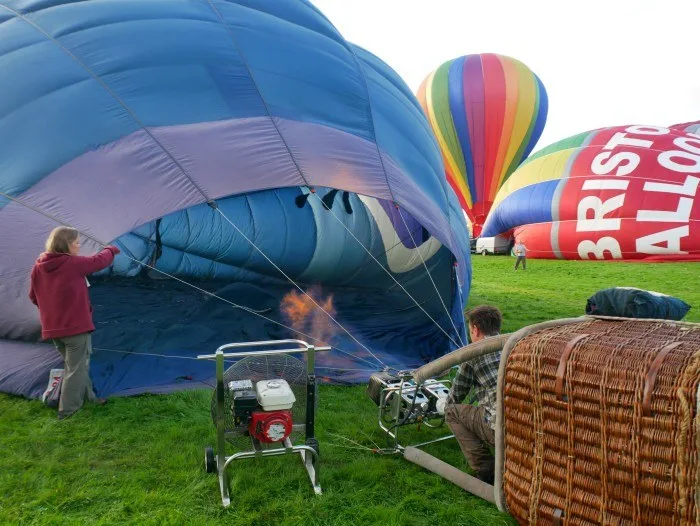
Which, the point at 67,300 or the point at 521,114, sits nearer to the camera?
the point at 67,300

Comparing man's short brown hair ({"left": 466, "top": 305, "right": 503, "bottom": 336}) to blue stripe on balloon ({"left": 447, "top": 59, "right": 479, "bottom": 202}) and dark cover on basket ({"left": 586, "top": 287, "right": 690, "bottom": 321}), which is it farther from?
blue stripe on balloon ({"left": 447, "top": 59, "right": 479, "bottom": 202})

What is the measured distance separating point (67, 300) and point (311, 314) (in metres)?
2.74

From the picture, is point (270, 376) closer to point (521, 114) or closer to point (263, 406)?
point (263, 406)

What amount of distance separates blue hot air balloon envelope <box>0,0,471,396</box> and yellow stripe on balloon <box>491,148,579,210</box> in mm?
9991

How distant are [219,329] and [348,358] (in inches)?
48.4

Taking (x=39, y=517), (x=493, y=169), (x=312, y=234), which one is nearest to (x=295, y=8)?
(x=312, y=234)

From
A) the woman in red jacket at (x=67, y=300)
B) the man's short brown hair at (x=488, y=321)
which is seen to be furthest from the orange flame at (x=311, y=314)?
the man's short brown hair at (x=488, y=321)

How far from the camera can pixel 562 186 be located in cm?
1488

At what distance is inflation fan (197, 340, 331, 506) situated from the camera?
2.59 m

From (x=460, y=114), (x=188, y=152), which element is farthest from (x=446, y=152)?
(x=188, y=152)

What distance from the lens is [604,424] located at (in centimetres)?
196

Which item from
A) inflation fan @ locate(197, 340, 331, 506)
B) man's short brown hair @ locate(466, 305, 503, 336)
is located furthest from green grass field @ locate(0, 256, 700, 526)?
man's short brown hair @ locate(466, 305, 503, 336)

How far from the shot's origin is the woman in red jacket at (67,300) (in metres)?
3.51

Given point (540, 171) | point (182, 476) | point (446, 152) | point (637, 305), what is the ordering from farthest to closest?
point (446, 152)
point (540, 171)
point (182, 476)
point (637, 305)
